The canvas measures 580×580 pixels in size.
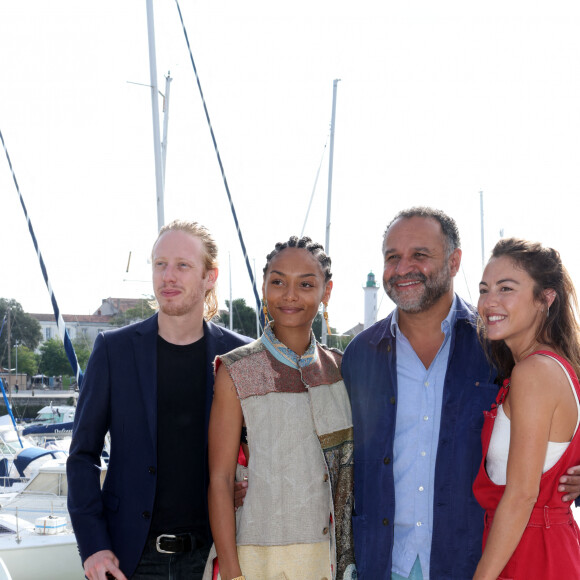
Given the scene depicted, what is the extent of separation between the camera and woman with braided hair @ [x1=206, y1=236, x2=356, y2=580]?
2773mm

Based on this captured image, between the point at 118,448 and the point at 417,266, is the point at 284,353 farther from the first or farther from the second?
the point at 118,448

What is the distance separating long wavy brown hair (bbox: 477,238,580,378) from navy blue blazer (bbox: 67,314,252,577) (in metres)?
1.56

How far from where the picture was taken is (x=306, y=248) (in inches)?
123

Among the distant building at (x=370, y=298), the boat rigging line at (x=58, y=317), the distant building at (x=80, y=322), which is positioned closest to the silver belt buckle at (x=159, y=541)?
the boat rigging line at (x=58, y=317)

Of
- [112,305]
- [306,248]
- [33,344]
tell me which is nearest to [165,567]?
[306,248]

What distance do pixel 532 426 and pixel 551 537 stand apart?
0.45 metres

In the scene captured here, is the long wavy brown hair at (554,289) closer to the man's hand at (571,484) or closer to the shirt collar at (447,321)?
the man's hand at (571,484)

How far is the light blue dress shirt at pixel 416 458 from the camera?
292cm

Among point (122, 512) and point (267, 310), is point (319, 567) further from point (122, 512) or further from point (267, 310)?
point (267, 310)

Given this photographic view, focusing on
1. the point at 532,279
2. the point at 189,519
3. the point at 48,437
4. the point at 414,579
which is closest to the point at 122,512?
the point at 189,519

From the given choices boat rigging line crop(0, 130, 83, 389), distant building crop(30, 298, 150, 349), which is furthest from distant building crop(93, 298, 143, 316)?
boat rigging line crop(0, 130, 83, 389)

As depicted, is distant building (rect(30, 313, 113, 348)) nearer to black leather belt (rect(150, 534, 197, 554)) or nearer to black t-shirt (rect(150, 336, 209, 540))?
black t-shirt (rect(150, 336, 209, 540))

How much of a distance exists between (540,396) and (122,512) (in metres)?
1.92

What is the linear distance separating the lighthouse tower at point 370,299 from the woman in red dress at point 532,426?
2066 cm
